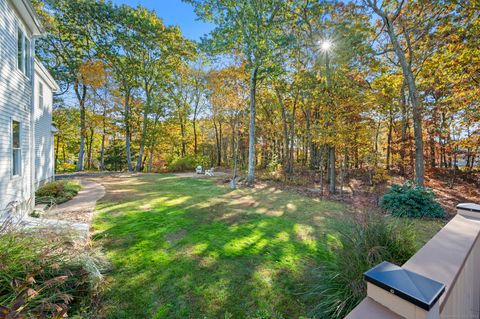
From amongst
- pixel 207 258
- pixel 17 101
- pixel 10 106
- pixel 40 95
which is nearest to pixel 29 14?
pixel 17 101

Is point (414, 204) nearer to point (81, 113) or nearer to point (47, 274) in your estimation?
point (47, 274)

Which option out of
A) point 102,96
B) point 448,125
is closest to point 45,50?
point 102,96

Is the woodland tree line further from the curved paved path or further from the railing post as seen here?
the railing post

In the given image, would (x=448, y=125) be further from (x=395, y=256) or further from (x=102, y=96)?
(x=102, y=96)

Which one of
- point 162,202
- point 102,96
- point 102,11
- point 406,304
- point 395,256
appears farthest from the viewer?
point 102,96

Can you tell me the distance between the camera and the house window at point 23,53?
5.36 meters

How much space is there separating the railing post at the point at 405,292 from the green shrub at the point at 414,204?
571cm

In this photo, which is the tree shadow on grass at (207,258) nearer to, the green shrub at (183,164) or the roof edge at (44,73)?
the roof edge at (44,73)


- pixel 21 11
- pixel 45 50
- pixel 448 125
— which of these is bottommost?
pixel 448 125

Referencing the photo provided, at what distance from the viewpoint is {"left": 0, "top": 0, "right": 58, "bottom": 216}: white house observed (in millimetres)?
4348

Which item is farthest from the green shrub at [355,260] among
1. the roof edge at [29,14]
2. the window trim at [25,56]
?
the roof edge at [29,14]

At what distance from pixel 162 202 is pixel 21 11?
6001mm

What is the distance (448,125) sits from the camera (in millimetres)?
8211

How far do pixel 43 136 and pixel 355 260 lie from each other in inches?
458
